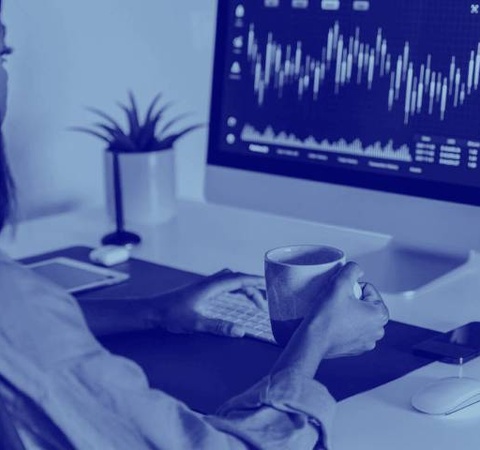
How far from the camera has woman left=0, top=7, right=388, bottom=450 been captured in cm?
80

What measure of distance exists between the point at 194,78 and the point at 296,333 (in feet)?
4.49

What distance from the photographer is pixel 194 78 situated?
2334mm

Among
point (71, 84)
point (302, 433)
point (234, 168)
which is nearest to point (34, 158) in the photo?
point (71, 84)

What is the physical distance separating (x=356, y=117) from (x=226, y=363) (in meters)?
0.48

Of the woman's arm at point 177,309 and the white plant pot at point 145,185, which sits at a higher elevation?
the white plant pot at point 145,185

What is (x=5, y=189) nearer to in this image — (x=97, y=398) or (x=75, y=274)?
(x=97, y=398)

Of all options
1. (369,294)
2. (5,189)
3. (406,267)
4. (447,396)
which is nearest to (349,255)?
(406,267)

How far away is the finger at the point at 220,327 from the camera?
1.24 m

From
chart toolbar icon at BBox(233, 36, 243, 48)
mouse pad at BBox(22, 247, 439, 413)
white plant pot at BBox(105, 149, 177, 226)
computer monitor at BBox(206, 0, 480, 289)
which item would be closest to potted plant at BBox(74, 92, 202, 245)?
white plant pot at BBox(105, 149, 177, 226)

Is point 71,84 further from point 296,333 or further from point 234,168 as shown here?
point 296,333

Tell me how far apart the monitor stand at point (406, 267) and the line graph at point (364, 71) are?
23 cm

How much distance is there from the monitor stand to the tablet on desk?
1.24 ft

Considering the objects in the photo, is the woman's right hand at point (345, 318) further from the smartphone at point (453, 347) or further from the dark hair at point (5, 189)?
the dark hair at point (5, 189)

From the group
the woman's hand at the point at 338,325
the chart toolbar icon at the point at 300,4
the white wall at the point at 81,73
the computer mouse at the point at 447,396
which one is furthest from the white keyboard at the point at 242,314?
the white wall at the point at 81,73
